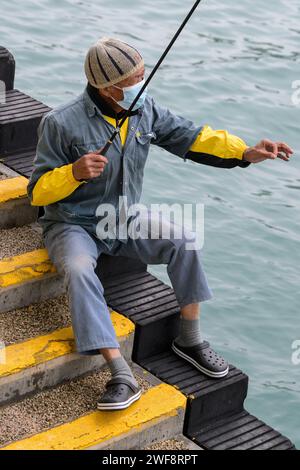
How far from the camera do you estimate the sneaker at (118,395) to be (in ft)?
17.1

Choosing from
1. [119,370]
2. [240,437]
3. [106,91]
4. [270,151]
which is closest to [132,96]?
[106,91]

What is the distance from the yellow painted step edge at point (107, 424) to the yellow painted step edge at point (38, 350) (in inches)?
12.2

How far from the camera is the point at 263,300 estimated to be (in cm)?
766

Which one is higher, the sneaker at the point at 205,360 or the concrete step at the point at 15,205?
the concrete step at the point at 15,205

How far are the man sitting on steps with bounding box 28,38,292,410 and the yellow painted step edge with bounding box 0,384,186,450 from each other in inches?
2.4

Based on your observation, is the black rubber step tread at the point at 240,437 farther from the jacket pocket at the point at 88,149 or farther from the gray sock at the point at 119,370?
the jacket pocket at the point at 88,149

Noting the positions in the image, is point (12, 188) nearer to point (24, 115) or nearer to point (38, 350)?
point (24, 115)

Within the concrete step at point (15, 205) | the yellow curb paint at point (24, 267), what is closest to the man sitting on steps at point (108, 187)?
the yellow curb paint at point (24, 267)

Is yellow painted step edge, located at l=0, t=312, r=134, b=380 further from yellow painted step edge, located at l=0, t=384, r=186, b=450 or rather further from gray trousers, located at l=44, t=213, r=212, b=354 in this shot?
yellow painted step edge, located at l=0, t=384, r=186, b=450

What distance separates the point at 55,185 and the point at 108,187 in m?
0.32

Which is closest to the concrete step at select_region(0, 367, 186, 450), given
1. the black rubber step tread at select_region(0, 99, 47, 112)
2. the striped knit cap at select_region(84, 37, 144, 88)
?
the striped knit cap at select_region(84, 37, 144, 88)

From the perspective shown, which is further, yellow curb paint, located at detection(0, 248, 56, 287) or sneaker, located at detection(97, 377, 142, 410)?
yellow curb paint, located at detection(0, 248, 56, 287)

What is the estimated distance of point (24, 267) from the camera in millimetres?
5695

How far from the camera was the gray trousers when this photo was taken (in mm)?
5277
